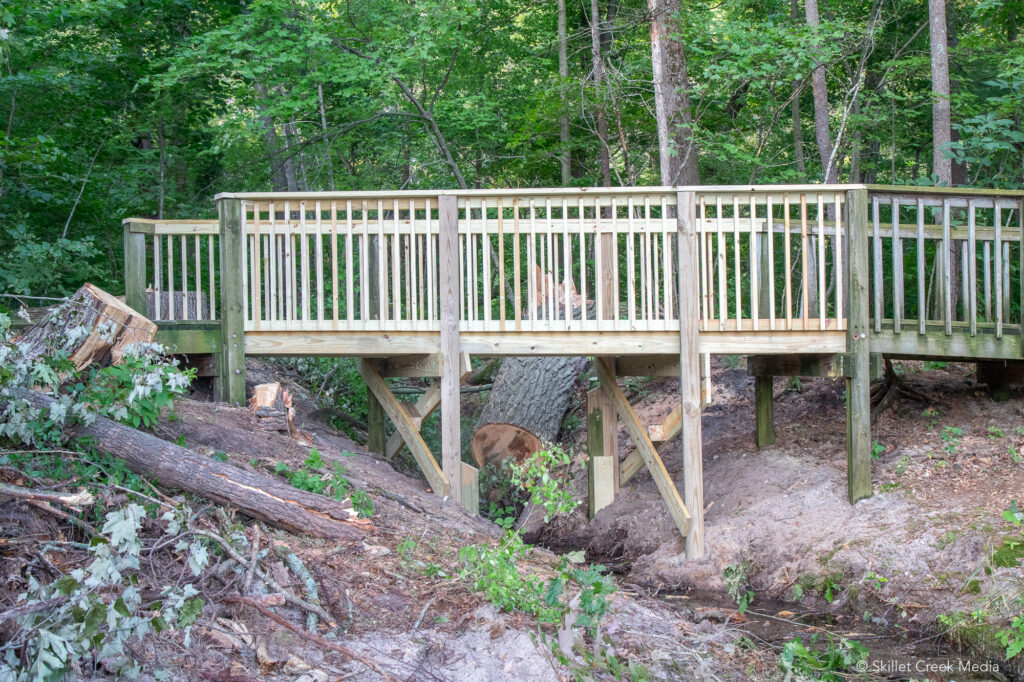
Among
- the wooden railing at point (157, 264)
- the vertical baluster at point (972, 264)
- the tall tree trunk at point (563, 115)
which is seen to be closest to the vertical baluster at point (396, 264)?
the wooden railing at point (157, 264)

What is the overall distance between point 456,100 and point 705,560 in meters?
9.63

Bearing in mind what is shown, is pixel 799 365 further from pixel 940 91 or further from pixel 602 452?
pixel 940 91

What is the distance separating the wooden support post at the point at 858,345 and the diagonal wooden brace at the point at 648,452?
4.93 feet

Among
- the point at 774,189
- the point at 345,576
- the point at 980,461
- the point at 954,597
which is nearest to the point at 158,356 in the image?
the point at 345,576

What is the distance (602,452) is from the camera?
9367 mm

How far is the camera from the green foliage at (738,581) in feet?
23.0

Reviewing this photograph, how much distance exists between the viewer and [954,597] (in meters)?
6.13

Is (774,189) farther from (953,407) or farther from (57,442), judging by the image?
(57,442)

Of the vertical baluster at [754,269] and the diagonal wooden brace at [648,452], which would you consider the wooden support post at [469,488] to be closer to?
the diagonal wooden brace at [648,452]

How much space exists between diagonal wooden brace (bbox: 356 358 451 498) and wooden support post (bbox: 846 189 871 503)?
362 cm

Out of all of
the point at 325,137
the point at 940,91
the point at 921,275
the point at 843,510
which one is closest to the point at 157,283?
the point at 325,137

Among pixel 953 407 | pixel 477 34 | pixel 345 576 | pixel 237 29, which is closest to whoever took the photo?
pixel 345 576

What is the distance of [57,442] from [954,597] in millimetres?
6116

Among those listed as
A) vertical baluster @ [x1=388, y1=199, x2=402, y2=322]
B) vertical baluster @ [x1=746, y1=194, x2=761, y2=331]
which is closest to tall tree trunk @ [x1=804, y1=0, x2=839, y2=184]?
vertical baluster @ [x1=746, y1=194, x2=761, y2=331]
